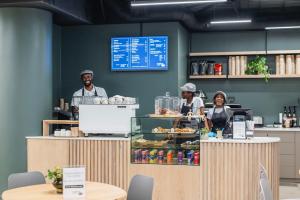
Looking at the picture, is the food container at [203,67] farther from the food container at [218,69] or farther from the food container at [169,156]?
the food container at [169,156]

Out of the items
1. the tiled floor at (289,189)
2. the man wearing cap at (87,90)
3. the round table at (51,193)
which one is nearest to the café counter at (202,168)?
the man wearing cap at (87,90)

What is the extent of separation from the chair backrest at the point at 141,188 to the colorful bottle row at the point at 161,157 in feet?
5.40

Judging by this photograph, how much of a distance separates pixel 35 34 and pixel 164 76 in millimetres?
2414

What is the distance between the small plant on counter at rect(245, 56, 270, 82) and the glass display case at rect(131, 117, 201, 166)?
3.57m

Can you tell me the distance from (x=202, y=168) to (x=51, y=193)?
2.37 metres

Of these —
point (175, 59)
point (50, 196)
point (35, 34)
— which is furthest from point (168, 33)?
point (50, 196)

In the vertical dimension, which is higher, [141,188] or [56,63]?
[56,63]

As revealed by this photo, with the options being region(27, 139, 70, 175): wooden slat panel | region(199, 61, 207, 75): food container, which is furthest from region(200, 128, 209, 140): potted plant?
region(199, 61, 207, 75): food container

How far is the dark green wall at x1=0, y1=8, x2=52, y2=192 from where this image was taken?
21.4ft

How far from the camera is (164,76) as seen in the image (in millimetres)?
8000

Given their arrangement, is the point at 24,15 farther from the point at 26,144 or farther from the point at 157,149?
the point at 157,149

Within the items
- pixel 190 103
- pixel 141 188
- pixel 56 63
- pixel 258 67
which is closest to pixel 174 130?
pixel 190 103

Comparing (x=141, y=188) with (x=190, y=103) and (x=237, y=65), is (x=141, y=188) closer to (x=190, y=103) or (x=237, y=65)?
(x=190, y=103)

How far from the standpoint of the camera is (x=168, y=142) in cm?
580
